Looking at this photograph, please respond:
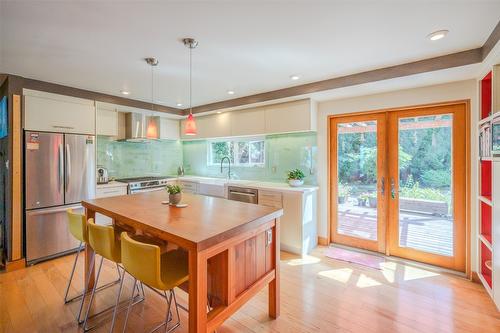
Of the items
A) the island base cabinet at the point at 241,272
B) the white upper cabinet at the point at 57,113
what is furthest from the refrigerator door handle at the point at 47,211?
the island base cabinet at the point at 241,272

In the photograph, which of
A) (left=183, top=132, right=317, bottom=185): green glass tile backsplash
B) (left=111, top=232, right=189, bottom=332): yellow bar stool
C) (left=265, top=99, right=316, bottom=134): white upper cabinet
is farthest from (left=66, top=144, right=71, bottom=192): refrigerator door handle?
(left=265, top=99, right=316, bottom=134): white upper cabinet

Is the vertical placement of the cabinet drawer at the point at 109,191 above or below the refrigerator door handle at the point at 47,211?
above

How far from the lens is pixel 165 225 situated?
1.63 m

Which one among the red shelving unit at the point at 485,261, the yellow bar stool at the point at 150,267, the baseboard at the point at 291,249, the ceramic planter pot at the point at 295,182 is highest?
the ceramic planter pot at the point at 295,182

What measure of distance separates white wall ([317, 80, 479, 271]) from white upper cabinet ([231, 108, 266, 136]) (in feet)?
2.99

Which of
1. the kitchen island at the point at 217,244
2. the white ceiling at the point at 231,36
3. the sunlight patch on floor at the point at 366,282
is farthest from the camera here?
the sunlight patch on floor at the point at 366,282

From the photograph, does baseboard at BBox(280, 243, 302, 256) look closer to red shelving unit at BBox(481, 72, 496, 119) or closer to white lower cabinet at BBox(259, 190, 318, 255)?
white lower cabinet at BBox(259, 190, 318, 255)

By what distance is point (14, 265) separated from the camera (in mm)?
2883

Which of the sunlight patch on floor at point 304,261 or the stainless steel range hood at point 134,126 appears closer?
the sunlight patch on floor at point 304,261

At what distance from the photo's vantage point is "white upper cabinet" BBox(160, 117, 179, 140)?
488 cm

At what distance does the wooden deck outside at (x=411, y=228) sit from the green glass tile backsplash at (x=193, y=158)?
0.77 metres

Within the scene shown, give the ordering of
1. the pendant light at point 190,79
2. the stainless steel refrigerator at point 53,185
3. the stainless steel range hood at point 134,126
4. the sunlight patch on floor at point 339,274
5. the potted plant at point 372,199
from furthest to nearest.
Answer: the stainless steel range hood at point 134,126 < the potted plant at point 372,199 < the stainless steel refrigerator at point 53,185 < the sunlight patch on floor at point 339,274 < the pendant light at point 190,79

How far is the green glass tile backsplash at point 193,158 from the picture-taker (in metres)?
3.89

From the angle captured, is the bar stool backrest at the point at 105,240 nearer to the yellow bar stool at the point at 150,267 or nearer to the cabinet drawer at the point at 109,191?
the yellow bar stool at the point at 150,267
